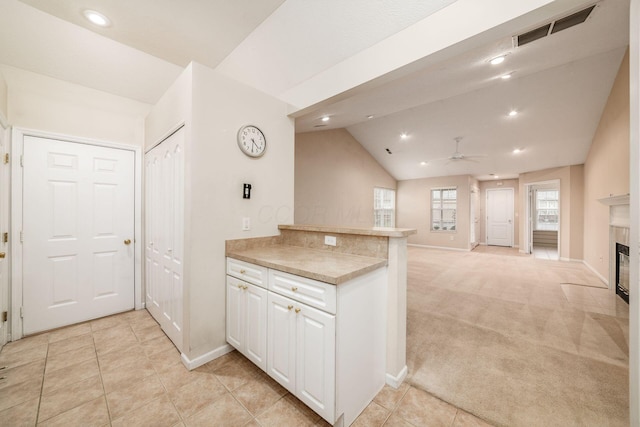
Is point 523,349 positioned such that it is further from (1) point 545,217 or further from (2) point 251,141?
(1) point 545,217

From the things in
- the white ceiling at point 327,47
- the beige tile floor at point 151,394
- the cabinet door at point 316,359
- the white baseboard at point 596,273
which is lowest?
the beige tile floor at point 151,394

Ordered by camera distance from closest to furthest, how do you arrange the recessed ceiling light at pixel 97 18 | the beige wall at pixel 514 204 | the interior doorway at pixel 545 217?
the recessed ceiling light at pixel 97 18 → the beige wall at pixel 514 204 → the interior doorway at pixel 545 217

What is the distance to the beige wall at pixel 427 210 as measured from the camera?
25.7 ft

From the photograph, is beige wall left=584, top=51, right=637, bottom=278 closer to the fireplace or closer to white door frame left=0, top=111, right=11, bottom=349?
the fireplace

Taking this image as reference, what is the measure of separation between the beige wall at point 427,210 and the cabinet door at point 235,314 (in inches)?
305

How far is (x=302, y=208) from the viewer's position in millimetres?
5324

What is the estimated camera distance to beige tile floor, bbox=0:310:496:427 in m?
1.53

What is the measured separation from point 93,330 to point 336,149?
5.44 m

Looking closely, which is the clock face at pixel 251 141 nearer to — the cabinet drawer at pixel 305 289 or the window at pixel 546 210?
the cabinet drawer at pixel 305 289

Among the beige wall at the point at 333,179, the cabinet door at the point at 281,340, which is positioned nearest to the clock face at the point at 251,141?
the cabinet door at the point at 281,340


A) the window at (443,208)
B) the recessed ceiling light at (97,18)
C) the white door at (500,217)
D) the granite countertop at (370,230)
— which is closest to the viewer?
the granite countertop at (370,230)

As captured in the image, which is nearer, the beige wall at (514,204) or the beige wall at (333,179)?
the beige wall at (333,179)

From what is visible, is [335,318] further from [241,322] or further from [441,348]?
[441,348]

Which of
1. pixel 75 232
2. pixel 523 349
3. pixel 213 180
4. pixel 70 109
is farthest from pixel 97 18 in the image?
pixel 523 349
